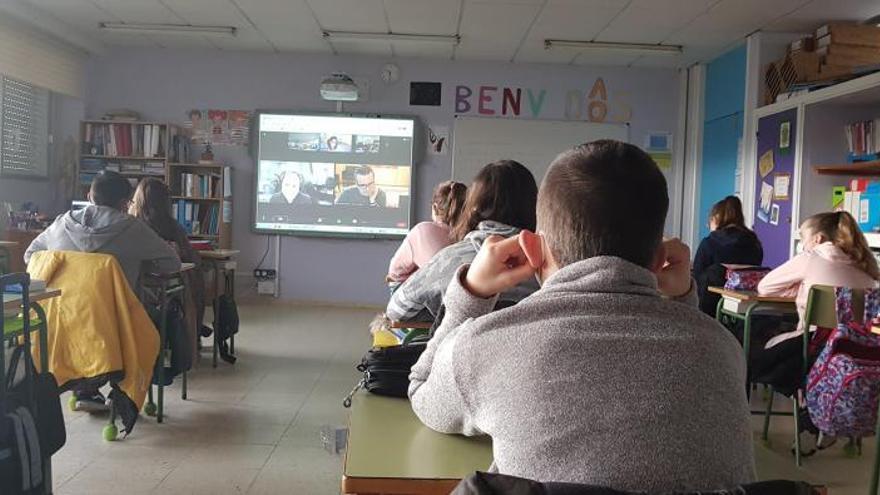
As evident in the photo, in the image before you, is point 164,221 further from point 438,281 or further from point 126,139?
point 126,139

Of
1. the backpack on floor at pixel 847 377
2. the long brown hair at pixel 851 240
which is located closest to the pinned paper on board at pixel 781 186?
the long brown hair at pixel 851 240

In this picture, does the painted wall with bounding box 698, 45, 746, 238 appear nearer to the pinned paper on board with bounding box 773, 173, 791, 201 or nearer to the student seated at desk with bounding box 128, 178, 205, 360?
the pinned paper on board with bounding box 773, 173, 791, 201

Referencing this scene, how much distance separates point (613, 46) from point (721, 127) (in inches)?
52.3

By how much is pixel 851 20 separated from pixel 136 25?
241 inches

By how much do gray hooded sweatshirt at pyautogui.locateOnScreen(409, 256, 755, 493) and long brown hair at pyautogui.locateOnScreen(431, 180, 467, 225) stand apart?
2653 millimetres

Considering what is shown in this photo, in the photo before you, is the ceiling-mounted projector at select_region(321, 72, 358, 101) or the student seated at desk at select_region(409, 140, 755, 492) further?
the ceiling-mounted projector at select_region(321, 72, 358, 101)

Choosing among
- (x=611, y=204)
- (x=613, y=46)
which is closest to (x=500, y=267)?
(x=611, y=204)

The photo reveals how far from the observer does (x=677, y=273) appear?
4.28 feet

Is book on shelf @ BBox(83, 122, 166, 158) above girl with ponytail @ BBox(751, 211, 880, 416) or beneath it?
above

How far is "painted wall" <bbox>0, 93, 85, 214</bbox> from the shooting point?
7215 mm

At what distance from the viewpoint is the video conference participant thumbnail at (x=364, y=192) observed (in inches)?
304

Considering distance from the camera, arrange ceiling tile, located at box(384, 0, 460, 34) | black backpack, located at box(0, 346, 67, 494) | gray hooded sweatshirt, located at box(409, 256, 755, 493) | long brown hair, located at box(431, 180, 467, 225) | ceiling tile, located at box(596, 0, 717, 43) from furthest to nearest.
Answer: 1. ceiling tile, located at box(384, 0, 460, 34)
2. ceiling tile, located at box(596, 0, 717, 43)
3. long brown hair, located at box(431, 180, 467, 225)
4. black backpack, located at box(0, 346, 67, 494)
5. gray hooded sweatshirt, located at box(409, 256, 755, 493)

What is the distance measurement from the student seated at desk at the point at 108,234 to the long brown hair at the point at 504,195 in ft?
6.50

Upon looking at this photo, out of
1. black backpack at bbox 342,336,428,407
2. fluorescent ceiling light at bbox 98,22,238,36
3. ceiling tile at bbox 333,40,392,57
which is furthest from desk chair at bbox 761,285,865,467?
fluorescent ceiling light at bbox 98,22,238,36
